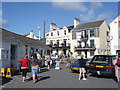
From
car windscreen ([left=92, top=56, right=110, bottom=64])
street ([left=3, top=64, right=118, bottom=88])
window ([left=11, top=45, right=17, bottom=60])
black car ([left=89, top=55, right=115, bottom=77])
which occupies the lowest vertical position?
street ([left=3, top=64, right=118, bottom=88])

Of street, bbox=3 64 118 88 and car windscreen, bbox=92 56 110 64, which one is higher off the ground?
car windscreen, bbox=92 56 110 64

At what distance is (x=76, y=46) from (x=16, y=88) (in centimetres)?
3431

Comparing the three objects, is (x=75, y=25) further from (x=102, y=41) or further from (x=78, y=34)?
(x=102, y=41)

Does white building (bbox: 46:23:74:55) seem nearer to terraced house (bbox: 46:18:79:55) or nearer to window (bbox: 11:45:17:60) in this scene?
terraced house (bbox: 46:18:79:55)

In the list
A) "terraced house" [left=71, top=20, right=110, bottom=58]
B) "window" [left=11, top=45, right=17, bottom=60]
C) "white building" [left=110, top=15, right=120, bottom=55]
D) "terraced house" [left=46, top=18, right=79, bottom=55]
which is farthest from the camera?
"terraced house" [left=46, top=18, right=79, bottom=55]

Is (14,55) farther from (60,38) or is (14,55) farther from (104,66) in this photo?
(60,38)

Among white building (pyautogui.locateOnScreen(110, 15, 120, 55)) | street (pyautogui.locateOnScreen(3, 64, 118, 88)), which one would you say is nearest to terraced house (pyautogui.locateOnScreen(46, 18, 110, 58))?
white building (pyautogui.locateOnScreen(110, 15, 120, 55))

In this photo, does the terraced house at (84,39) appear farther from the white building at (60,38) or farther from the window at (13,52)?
the window at (13,52)

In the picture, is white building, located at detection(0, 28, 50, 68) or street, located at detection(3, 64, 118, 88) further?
white building, located at detection(0, 28, 50, 68)

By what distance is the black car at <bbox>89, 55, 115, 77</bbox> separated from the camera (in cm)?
915

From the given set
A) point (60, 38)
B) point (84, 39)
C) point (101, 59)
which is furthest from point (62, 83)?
point (60, 38)

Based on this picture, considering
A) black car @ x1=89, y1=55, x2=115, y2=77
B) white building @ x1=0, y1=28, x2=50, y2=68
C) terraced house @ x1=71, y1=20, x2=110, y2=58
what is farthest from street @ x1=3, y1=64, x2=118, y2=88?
terraced house @ x1=71, y1=20, x2=110, y2=58

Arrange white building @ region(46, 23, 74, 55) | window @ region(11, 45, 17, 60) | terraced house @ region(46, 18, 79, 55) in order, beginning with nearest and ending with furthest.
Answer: window @ region(11, 45, 17, 60) → terraced house @ region(46, 18, 79, 55) → white building @ region(46, 23, 74, 55)

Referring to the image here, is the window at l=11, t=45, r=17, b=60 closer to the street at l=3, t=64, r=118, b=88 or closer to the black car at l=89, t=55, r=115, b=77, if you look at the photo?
the street at l=3, t=64, r=118, b=88
